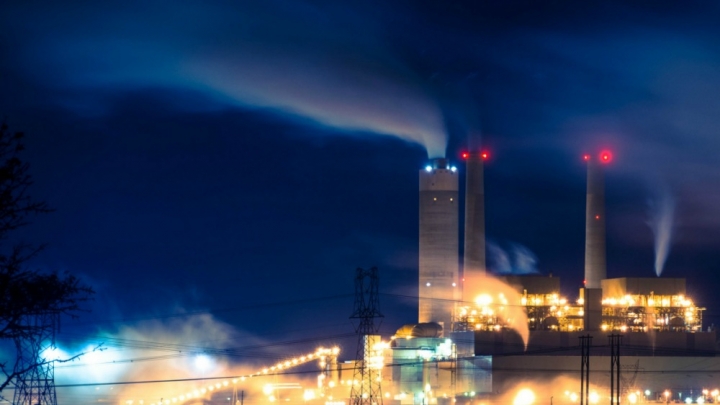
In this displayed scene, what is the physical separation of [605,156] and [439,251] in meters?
15.5

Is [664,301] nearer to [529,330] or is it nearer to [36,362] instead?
[529,330]

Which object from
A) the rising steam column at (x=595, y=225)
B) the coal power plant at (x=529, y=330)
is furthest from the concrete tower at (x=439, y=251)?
the rising steam column at (x=595, y=225)

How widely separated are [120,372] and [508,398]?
3292 cm

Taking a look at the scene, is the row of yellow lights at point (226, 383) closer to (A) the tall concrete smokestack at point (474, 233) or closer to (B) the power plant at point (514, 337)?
(B) the power plant at point (514, 337)

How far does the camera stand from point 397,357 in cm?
7881

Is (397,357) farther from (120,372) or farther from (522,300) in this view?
(120,372)

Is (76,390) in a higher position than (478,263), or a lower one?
lower

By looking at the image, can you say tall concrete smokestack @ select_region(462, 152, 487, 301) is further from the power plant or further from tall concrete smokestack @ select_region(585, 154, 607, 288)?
tall concrete smokestack @ select_region(585, 154, 607, 288)

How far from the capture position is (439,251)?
85.8m

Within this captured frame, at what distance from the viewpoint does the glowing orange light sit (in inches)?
3337

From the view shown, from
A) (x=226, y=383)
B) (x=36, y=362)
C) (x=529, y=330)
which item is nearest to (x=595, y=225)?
(x=529, y=330)

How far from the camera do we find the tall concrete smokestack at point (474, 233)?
85.1 meters

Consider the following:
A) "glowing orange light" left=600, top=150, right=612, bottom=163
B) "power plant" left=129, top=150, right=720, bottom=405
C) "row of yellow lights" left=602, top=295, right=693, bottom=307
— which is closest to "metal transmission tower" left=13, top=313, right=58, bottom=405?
"power plant" left=129, top=150, right=720, bottom=405

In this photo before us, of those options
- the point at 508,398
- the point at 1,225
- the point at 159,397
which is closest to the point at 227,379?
the point at 159,397
